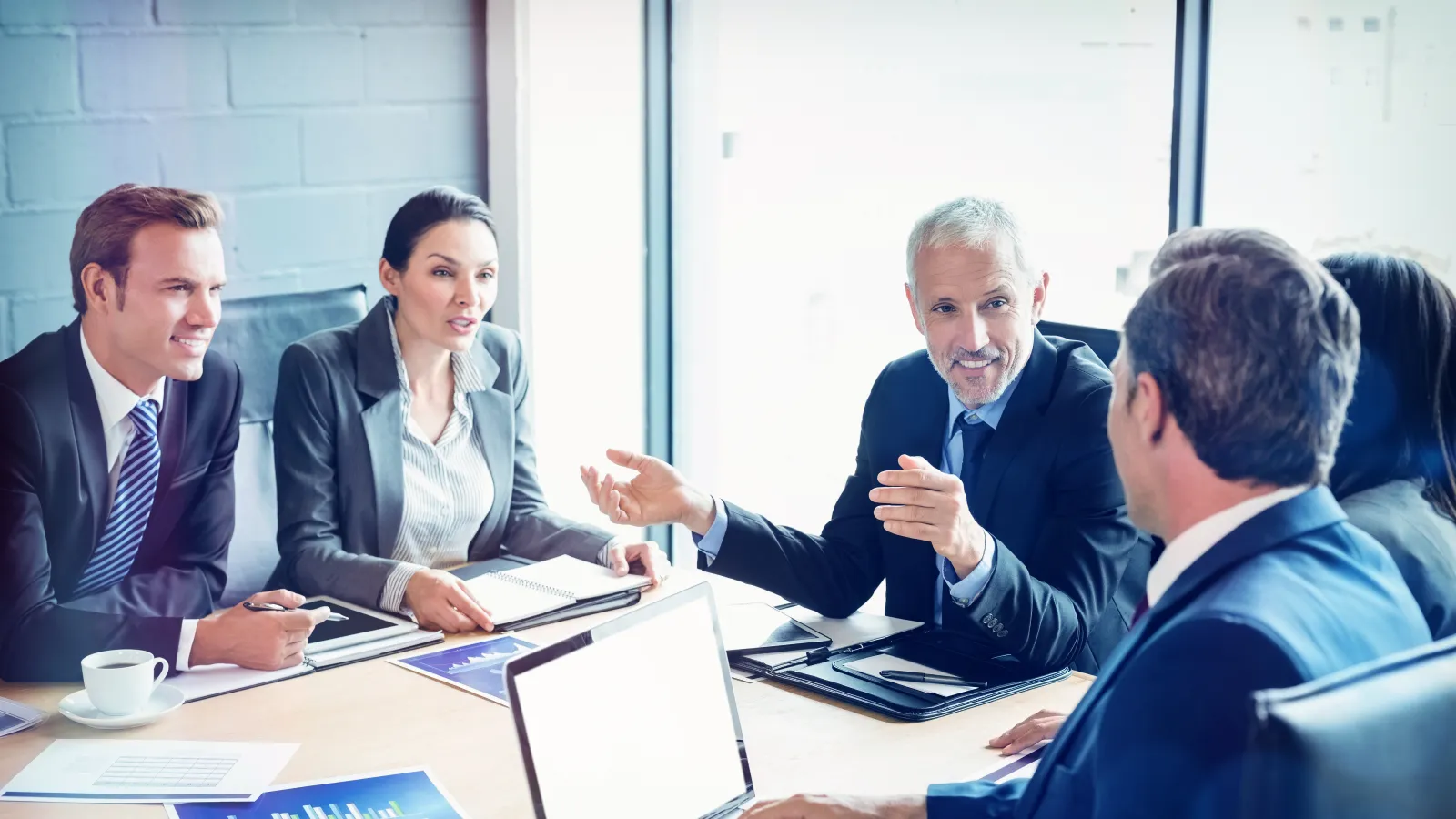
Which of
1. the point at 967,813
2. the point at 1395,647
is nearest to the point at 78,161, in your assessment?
the point at 967,813

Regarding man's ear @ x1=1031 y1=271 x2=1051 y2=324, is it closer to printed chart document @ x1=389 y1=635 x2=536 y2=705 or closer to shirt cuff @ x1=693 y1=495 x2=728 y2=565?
shirt cuff @ x1=693 y1=495 x2=728 y2=565

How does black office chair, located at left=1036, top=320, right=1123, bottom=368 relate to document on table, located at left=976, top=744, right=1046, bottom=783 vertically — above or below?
above

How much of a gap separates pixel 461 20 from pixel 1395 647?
2681 mm

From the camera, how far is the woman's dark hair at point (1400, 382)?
1.55 m

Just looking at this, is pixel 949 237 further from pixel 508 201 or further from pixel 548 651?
pixel 508 201

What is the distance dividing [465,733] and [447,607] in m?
0.37

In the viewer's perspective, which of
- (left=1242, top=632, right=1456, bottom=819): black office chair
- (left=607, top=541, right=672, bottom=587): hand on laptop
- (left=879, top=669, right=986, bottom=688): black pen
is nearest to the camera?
(left=1242, top=632, right=1456, bottom=819): black office chair

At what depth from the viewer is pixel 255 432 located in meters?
2.37

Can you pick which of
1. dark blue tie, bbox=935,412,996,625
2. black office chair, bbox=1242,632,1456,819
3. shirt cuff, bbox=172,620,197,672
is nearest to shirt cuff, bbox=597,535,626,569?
dark blue tie, bbox=935,412,996,625

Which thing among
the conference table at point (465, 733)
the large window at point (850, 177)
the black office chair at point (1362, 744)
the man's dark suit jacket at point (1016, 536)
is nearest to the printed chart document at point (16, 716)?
the conference table at point (465, 733)

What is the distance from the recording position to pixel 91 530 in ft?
6.56

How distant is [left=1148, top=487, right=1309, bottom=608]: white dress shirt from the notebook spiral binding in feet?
3.39

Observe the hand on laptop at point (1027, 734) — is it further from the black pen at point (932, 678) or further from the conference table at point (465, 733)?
the black pen at point (932, 678)

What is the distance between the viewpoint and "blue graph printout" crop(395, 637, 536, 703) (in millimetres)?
1693
